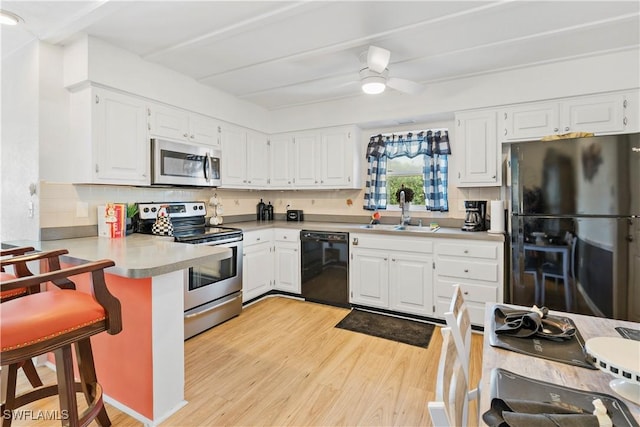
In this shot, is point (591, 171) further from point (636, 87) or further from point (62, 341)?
point (62, 341)

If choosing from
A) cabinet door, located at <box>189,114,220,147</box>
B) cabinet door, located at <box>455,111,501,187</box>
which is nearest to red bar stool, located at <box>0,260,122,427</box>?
cabinet door, located at <box>189,114,220,147</box>

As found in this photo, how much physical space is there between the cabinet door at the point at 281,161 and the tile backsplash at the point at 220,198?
360 millimetres

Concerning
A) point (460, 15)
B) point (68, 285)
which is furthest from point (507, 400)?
point (460, 15)

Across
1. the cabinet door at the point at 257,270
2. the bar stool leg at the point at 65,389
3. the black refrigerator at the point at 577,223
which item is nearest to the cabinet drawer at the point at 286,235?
the cabinet door at the point at 257,270

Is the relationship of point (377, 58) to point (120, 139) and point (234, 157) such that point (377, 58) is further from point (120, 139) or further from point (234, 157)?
point (120, 139)

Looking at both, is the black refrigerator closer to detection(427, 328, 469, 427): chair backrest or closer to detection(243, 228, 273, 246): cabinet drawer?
detection(427, 328, 469, 427): chair backrest

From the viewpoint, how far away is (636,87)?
266cm

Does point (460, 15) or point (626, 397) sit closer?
point (626, 397)

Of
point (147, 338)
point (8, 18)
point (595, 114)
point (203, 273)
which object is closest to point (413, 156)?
point (595, 114)

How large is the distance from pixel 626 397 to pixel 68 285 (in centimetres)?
227

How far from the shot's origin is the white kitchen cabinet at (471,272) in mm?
2852

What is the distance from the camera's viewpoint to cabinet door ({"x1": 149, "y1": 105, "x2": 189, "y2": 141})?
2910 mm

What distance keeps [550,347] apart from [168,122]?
322 centimetres

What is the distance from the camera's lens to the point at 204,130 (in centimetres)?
341
